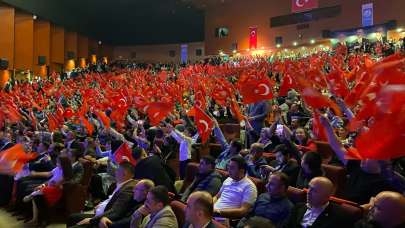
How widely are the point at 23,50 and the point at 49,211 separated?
2297 centimetres

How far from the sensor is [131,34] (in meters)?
38.5

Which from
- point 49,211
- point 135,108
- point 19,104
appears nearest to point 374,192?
point 49,211

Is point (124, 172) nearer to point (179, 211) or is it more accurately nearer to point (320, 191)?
point (179, 211)

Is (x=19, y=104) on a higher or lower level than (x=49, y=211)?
higher

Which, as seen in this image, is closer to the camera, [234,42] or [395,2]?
[395,2]

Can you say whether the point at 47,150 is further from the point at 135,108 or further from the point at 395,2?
the point at 395,2

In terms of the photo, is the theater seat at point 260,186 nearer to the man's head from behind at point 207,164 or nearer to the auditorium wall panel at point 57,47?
the man's head from behind at point 207,164

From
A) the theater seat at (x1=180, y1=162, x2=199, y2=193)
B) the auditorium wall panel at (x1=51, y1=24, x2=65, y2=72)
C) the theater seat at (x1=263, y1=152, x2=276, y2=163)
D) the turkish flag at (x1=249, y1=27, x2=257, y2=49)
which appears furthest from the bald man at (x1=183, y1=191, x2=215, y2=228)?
the turkish flag at (x1=249, y1=27, x2=257, y2=49)

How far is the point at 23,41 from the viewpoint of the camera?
26719 mm

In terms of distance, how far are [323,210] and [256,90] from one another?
159 inches

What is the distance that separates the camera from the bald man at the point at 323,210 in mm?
3238

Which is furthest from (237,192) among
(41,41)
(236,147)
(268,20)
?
(268,20)

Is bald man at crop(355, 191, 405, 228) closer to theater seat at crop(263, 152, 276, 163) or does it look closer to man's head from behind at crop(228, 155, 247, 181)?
man's head from behind at crop(228, 155, 247, 181)

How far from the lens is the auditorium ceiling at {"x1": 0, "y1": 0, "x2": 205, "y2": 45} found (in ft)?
105
